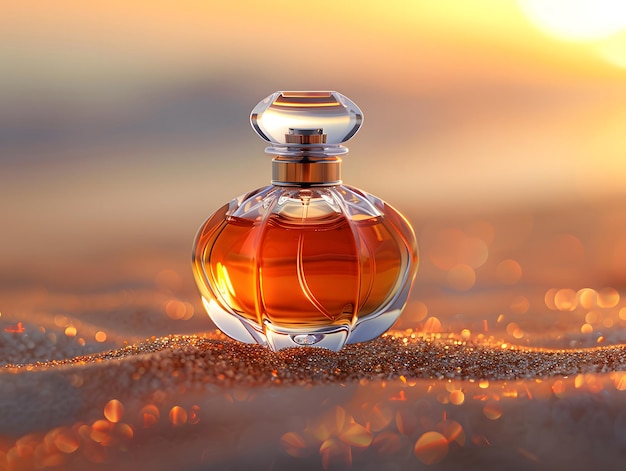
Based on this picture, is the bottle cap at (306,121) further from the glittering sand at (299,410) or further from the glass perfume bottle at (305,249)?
the glittering sand at (299,410)

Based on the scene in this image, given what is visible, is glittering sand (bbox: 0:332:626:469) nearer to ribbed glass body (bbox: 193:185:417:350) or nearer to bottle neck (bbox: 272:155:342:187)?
ribbed glass body (bbox: 193:185:417:350)

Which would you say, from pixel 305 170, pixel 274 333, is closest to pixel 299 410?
pixel 274 333

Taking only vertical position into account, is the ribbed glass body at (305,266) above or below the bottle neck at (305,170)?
below

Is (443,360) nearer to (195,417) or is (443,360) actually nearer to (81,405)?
(195,417)

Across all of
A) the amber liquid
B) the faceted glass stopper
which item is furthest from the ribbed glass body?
the faceted glass stopper

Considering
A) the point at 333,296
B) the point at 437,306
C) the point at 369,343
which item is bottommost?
the point at 437,306

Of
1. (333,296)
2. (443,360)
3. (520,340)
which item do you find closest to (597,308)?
(520,340)

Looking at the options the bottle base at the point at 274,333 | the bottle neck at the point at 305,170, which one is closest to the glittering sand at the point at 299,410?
the bottle base at the point at 274,333
